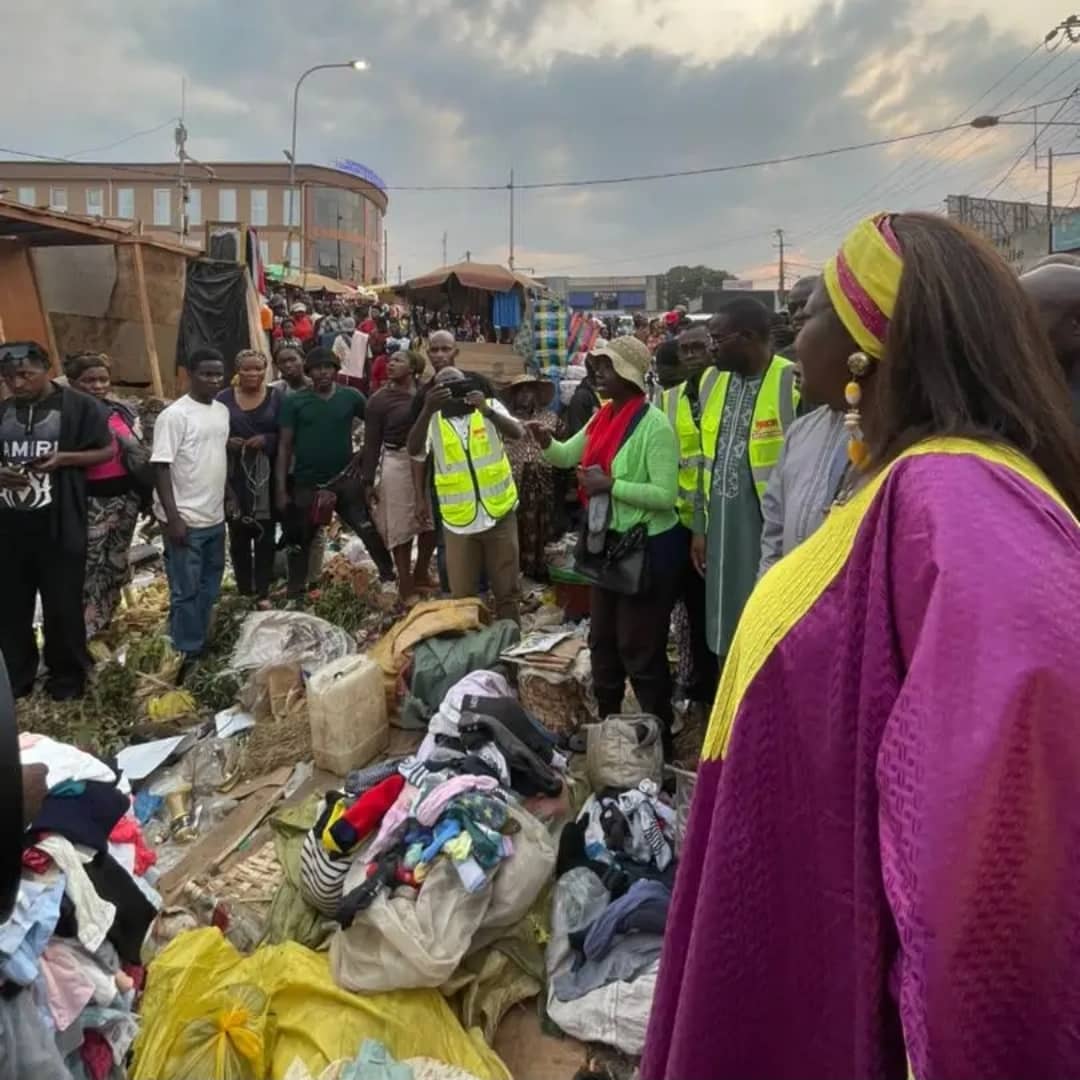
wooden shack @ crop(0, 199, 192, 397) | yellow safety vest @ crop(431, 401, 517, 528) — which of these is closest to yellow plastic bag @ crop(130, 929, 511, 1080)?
yellow safety vest @ crop(431, 401, 517, 528)

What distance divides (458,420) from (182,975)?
3178mm

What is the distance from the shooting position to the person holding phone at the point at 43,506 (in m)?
4.53

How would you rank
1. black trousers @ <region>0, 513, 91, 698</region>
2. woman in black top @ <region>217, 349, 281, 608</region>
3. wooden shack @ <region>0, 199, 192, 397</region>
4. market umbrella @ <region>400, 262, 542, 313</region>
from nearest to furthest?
black trousers @ <region>0, 513, 91, 698</region> → woman in black top @ <region>217, 349, 281, 608</region> → wooden shack @ <region>0, 199, 192, 397</region> → market umbrella @ <region>400, 262, 542, 313</region>

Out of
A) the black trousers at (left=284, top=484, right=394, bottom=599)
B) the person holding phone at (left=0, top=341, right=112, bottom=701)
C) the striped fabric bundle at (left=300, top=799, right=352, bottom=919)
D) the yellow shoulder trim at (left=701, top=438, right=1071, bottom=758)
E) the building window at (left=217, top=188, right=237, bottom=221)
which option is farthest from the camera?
the building window at (left=217, top=188, right=237, bottom=221)

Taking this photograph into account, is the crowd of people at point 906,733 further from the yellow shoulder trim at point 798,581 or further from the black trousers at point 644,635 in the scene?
the black trousers at point 644,635

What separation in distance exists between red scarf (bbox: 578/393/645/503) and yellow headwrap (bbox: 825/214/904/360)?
2.77 m

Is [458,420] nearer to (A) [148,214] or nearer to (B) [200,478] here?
(B) [200,478]

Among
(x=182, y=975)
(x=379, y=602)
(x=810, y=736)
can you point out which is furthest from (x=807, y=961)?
(x=379, y=602)

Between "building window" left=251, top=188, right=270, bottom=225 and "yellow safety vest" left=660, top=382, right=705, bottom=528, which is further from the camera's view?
"building window" left=251, top=188, right=270, bottom=225

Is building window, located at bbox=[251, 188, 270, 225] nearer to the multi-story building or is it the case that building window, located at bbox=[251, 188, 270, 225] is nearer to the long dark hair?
the multi-story building

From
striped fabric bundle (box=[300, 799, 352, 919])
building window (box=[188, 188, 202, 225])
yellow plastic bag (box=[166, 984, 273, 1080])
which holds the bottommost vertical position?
yellow plastic bag (box=[166, 984, 273, 1080])

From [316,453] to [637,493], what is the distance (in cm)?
304

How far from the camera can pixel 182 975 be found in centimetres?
257

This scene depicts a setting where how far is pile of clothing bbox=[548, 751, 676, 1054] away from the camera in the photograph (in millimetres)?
2686
